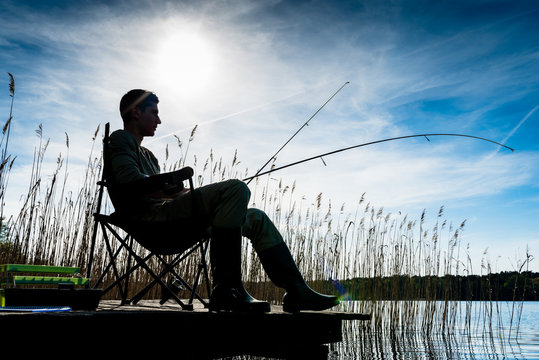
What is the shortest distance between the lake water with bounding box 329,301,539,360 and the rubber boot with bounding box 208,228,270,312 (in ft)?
5.45

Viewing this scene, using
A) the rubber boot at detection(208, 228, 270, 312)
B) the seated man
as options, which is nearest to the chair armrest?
the seated man

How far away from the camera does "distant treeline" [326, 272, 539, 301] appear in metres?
5.17

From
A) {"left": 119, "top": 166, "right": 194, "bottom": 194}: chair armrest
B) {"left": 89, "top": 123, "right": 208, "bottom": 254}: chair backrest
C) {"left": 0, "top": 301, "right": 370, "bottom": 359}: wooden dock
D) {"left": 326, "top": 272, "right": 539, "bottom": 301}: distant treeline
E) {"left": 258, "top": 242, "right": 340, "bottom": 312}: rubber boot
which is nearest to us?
{"left": 0, "top": 301, "right": 370, "bottom": 359}: wooden dock

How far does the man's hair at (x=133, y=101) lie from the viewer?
2518 mm

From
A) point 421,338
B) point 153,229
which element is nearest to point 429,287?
point 421,338

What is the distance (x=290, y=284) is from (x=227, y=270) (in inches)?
18.9

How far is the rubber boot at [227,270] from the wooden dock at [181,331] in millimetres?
72

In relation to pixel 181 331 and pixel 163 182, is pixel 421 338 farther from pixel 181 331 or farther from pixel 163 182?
pixel 163 182

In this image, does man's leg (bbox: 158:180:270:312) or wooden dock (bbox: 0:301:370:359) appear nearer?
wooden dock (bbox: 0:301:370:359)

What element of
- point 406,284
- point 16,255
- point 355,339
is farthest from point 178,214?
point 406,284

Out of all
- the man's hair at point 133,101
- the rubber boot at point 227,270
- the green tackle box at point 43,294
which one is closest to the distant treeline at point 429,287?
the rubber boot at point 227,270

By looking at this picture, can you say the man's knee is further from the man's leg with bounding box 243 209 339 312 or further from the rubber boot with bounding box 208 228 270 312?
the man's leg with bounding box 243 209 339 312

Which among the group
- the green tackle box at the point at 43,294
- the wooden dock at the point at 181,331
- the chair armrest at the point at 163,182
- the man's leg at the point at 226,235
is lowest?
the wooden dock at the point at 181,331

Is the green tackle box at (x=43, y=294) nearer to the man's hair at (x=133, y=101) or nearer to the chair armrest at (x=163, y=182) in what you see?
Result: the chair armrest at (x=163, y=182)
